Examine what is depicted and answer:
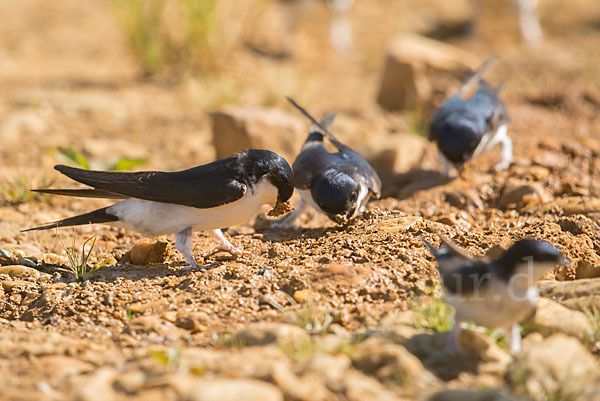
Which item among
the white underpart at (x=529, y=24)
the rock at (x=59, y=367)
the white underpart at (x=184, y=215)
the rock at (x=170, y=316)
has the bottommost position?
the rock at (x=59, y=367)

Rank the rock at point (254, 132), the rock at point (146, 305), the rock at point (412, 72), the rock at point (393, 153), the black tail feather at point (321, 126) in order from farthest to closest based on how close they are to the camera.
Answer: the rock at point (412, 72), the rock at point (254, 132), the rock at point (393, 153), the black tail feather at point (321, 126), the rock at point (146, 305)

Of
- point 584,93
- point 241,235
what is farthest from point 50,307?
point 584,93

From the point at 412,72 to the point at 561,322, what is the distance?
568cm

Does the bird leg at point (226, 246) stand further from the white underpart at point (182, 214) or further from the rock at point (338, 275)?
the rock at point (338, 275)

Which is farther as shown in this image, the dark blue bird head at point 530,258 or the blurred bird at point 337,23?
the blurred bird at point 337,23

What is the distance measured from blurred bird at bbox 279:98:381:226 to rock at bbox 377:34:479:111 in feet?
10.6

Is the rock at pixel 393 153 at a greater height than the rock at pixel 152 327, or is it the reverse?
the rock at pixel 393 153

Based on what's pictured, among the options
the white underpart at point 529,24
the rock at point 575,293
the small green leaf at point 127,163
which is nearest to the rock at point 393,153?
the small green leaf at point 127,163

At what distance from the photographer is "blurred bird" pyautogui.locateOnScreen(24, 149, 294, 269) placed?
14.6 ft

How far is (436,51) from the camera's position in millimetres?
9203

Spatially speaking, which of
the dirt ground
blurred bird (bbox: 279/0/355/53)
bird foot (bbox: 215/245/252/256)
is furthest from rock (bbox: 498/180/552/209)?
blurred bird (bbox: 279/0/355/53)

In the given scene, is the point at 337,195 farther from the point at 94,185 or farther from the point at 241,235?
the point at 94,185

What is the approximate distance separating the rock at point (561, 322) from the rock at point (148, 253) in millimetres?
2416

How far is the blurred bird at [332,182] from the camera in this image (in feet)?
15.9
